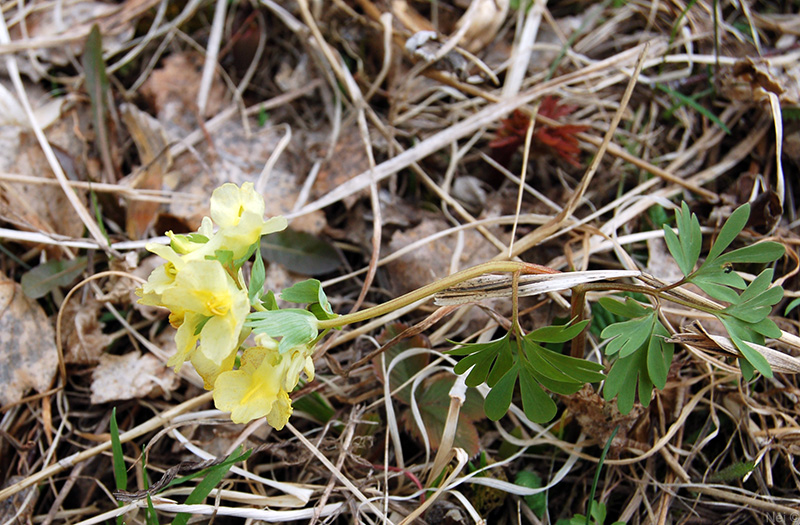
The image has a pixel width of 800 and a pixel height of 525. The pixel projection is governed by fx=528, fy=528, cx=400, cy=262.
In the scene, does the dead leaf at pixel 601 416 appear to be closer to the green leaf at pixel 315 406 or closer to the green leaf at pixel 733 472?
the green leaf at pixel 733 472

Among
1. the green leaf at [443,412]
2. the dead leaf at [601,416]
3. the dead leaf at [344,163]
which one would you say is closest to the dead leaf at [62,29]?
the dead leaf at [344,163]

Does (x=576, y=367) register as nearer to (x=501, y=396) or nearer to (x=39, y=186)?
(x=501, y=396)

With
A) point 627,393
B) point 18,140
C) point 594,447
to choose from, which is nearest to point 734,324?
point 627,393

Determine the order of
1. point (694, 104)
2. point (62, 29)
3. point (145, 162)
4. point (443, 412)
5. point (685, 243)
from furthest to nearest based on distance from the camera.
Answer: point (62, 29)
point (145, 162)
point (694, 104)
point (443, 412)
point (685, 243)

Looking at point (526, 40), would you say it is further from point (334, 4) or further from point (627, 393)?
point (627, 393)

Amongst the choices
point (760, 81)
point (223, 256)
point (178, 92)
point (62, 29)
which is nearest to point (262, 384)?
point (223, 256)

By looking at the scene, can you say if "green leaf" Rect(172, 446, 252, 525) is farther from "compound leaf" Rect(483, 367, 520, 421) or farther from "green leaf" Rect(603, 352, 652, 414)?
"green leaf" Rect(603, 352, 652, 414)
